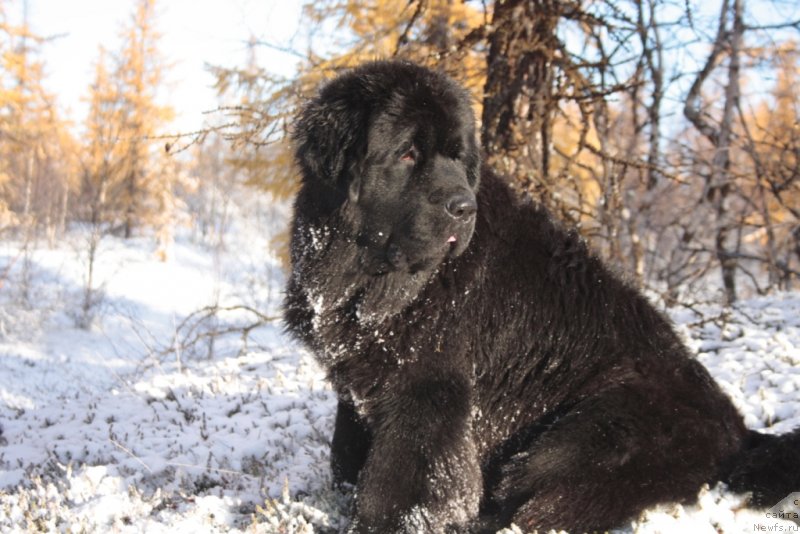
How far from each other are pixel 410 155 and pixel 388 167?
0.13 meters

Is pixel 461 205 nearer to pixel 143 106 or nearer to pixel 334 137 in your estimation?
pixel 334 137

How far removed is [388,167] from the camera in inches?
111

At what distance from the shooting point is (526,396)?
116 inches

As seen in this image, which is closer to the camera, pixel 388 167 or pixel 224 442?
pixel 388 167

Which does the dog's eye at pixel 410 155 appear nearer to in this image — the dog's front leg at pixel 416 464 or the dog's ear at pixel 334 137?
the dog's ear at pixel 334 137

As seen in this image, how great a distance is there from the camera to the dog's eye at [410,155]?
2838 mm

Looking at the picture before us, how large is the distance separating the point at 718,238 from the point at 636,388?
8.57 m

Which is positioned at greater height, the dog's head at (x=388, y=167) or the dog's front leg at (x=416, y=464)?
the dog's head at (x=388, y=167)

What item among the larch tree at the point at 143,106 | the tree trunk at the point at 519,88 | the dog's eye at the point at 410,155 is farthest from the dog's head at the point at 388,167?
the larch tree at the point at 143,106

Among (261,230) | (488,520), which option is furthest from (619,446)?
(261,230)

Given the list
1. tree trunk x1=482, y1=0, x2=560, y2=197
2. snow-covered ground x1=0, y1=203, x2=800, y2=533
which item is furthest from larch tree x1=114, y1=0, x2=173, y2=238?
tree trunk x1=482, y1=0, x2=560, y2=197

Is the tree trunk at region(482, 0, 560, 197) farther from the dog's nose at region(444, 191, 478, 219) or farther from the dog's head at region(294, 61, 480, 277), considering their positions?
the dog's nose at region(444, 191, 478, 219)

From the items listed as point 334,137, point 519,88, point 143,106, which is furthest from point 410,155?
Result: point 143,106

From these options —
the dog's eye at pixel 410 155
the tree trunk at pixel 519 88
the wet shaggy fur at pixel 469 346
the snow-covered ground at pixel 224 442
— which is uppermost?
the tree trunk at pixel 519 88
